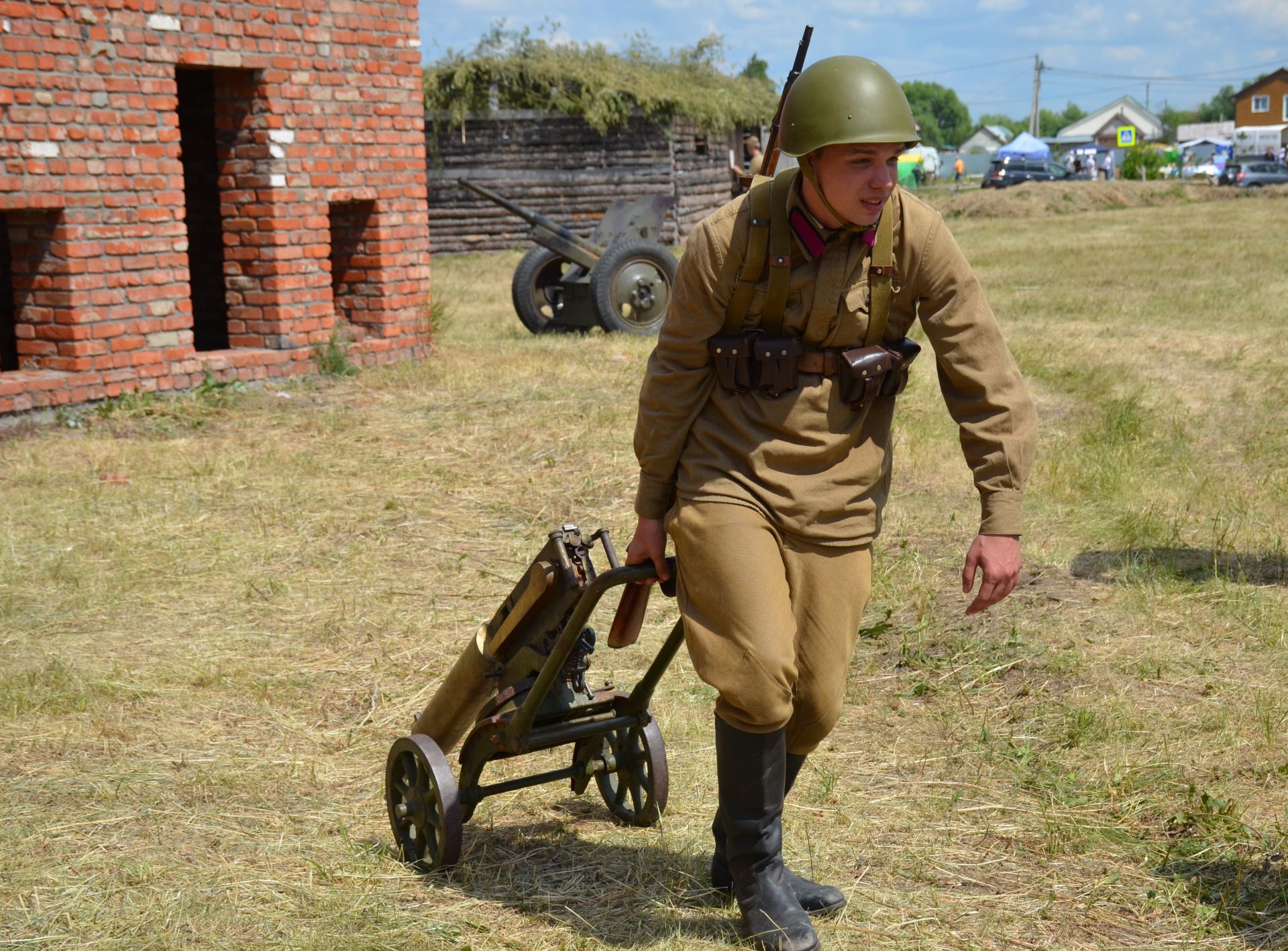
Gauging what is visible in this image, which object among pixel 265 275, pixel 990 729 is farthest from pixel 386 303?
pixel 990 729

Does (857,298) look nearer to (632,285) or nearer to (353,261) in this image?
(353,261)

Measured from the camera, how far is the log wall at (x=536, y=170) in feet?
73.4

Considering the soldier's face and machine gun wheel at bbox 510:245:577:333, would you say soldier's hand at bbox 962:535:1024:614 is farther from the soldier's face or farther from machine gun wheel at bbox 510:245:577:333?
machine gun wheel at bbox 510:245:577:333

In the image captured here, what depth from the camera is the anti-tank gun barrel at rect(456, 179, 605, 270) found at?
1283cm

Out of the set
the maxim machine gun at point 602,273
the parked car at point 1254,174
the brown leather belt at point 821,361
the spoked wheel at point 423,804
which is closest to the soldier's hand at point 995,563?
the brown leather belt at point 821,361

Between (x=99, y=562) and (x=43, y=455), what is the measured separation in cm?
200

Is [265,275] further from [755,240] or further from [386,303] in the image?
[755,240]

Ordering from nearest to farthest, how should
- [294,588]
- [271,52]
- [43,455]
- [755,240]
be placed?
[755,240] → [294,588] → [43,455] → [271,52]

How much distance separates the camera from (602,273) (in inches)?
499

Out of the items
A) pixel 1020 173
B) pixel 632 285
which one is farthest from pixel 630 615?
pixel 1020 173

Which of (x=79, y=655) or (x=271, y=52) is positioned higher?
(x=271, y=52)

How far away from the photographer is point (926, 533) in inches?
262

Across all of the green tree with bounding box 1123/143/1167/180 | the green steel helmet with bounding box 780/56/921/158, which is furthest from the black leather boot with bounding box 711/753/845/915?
the green tree with bounding box 1123/143/1167/180

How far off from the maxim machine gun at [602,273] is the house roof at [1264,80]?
104967 millimetres
